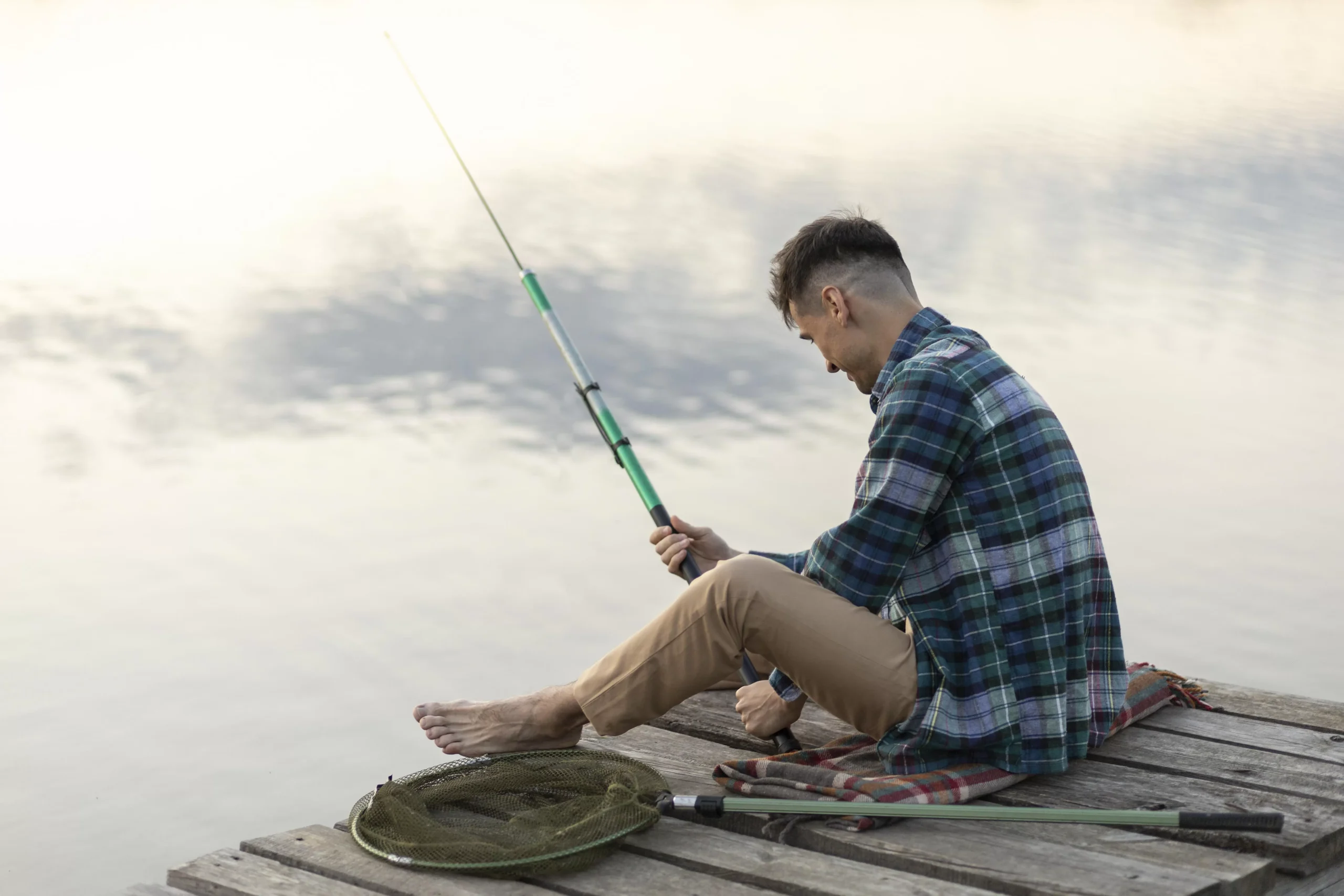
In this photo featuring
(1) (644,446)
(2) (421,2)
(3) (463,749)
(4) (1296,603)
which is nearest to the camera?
(3) (463,749)

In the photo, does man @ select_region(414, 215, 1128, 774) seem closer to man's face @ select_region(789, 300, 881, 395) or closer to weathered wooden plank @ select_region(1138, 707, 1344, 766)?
man's face @ select_region(789, 300, 881, 395)

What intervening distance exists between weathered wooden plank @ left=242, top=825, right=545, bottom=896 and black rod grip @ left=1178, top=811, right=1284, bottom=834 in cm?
91

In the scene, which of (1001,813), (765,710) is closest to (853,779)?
(1001,813)

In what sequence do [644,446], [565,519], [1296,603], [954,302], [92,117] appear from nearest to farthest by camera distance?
[1296,603], [565,519], [644,446], [954,302], [92,117]

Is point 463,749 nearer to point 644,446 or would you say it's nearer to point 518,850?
point 518,850

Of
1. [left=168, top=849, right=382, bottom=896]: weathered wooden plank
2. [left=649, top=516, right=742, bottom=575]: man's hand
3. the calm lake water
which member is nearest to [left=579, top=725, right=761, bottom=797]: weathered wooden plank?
[left=649, top=516, right=742, bottom=575]: man's hand

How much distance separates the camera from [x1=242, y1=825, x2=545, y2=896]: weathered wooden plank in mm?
2236

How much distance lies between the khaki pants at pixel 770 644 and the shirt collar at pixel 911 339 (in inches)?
12.6

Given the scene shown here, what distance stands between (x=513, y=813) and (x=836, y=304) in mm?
938

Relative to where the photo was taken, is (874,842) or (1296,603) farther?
(1296,603)

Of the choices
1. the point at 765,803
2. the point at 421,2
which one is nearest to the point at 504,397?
the point at 765,803

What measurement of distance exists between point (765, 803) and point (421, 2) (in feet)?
52.0

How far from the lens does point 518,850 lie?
2.28m

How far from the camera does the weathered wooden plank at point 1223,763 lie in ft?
8.58
